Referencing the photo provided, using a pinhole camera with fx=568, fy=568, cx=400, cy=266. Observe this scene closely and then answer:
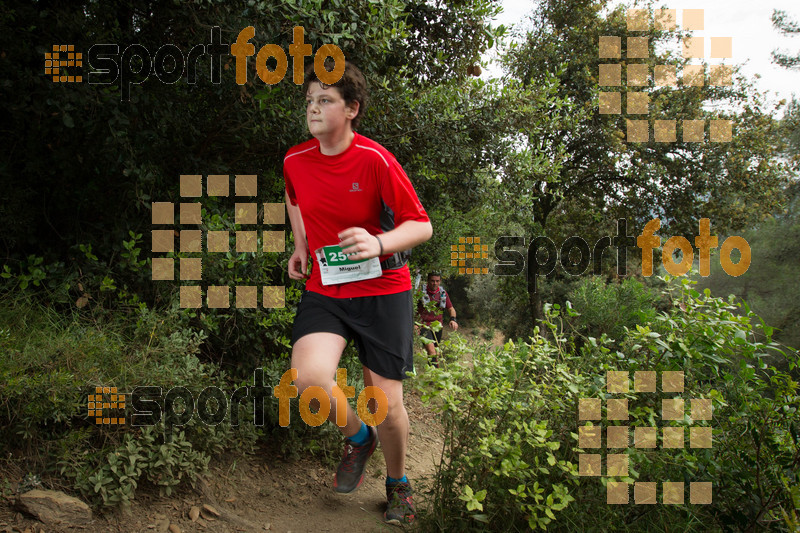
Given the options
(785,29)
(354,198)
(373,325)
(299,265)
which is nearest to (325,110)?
(354,198)

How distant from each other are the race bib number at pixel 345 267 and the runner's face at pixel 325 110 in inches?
25.0

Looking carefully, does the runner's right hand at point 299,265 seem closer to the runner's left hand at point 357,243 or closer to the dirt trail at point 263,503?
the runner's left hand at point 357,243

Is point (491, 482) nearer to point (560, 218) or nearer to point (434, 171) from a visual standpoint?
point (434, 171)

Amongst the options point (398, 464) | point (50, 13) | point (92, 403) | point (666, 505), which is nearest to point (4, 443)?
point (92, 403)

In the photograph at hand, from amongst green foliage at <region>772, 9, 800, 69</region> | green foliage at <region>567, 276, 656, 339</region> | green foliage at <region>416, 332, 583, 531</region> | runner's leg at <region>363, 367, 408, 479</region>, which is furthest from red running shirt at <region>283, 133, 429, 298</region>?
green foliage at <region>772, 9, 800, 69</region>

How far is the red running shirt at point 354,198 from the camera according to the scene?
2971mm

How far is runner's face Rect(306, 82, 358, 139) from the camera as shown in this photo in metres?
3.00

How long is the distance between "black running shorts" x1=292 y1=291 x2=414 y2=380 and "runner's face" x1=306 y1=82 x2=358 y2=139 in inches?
35.8

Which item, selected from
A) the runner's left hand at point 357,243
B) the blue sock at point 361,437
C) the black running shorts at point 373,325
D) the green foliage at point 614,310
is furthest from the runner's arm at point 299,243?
the green foliage at point 614,310

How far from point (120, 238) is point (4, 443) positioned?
160cm

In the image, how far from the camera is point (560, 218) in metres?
16.7

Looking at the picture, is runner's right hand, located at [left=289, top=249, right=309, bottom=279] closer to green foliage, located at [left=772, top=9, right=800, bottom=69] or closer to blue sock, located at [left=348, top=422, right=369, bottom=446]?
blue sock, located at [left=348, top=422, right=369, bottom=446]

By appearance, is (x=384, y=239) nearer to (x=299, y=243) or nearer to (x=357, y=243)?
(x=357, y=243)

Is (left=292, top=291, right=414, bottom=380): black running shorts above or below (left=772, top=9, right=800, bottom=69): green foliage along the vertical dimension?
below
